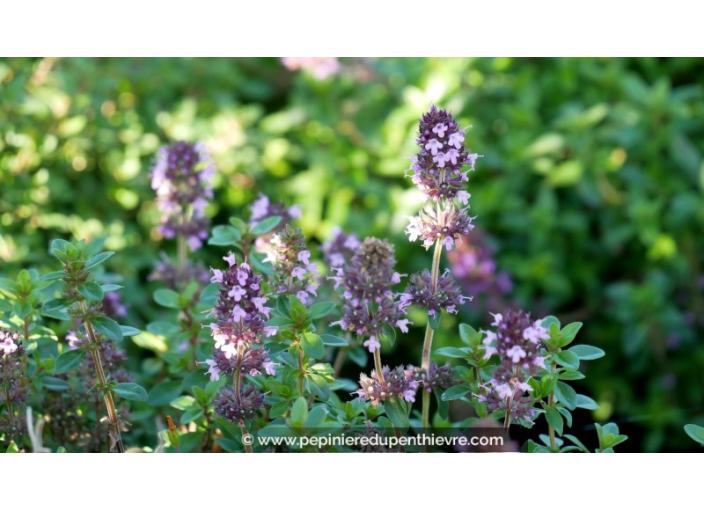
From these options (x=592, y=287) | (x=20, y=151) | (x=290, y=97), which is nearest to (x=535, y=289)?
(x=592, y=287)

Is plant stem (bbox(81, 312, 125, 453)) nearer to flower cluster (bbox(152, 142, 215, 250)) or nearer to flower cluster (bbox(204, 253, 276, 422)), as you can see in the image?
flower cluster (bbox(204, 253, 276, 422))

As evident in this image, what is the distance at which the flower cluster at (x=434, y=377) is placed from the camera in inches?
58.4

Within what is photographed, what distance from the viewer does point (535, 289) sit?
11.7 ft

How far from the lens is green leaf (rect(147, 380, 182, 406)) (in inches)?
67.6

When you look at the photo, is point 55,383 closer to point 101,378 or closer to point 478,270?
point 101,378

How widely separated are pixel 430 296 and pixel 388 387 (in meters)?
0.17

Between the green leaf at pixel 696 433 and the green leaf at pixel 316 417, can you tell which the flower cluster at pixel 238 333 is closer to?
the green leaf at pixel 316 417

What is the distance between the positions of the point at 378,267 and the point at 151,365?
863mm

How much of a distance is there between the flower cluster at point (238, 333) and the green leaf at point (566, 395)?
502 mm

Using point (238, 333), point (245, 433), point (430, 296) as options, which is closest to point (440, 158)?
point (430, 296)

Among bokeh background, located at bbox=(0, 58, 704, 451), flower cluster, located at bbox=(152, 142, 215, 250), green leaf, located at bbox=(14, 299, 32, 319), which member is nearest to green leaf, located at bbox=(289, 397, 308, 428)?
green leaf, located at bbox=(14, 299, 32, 319)

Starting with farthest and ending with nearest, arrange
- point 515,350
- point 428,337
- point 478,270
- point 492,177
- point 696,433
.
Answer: point 492,177 < point 478,270 < point 428,337 < point 696,433 < point 515,350

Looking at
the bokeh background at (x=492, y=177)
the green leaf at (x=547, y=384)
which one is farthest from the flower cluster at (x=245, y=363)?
the bokeh background at (x=492, y=177)

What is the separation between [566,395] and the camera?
144cm
